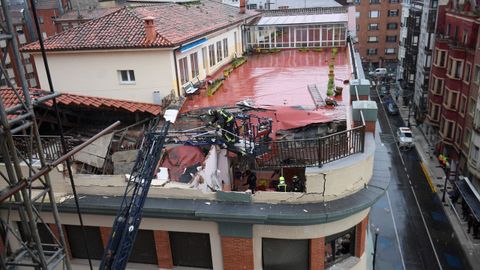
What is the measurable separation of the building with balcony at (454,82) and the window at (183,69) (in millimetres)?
28274

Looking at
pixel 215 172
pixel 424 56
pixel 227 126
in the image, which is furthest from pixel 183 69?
pixel 424 56

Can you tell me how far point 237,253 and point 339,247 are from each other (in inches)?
160

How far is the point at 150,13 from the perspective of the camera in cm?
2209

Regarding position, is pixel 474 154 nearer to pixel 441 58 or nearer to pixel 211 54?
pixel 441 58

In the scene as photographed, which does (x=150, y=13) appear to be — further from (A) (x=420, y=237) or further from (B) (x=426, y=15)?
(B) (x=426, y=15)

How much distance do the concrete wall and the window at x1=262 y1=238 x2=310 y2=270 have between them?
33.0ft

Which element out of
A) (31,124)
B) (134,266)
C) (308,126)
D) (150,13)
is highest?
(150,13)

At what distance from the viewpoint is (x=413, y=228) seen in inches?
1331

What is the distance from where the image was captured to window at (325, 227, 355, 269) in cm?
1265

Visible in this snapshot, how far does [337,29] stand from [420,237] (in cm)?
1889

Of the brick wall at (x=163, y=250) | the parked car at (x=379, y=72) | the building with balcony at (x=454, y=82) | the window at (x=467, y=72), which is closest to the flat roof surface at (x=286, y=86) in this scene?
the brick wall at (x=163, y=250)

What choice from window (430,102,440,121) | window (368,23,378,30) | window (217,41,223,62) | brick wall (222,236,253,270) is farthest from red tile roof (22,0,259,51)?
window (368,23,378,30)

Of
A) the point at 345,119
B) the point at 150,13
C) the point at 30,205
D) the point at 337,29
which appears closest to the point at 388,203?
the point at 337,29

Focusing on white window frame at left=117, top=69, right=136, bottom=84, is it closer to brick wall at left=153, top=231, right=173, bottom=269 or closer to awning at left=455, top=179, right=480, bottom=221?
brick wall at left=153, top=231, right=173, bottom=269
